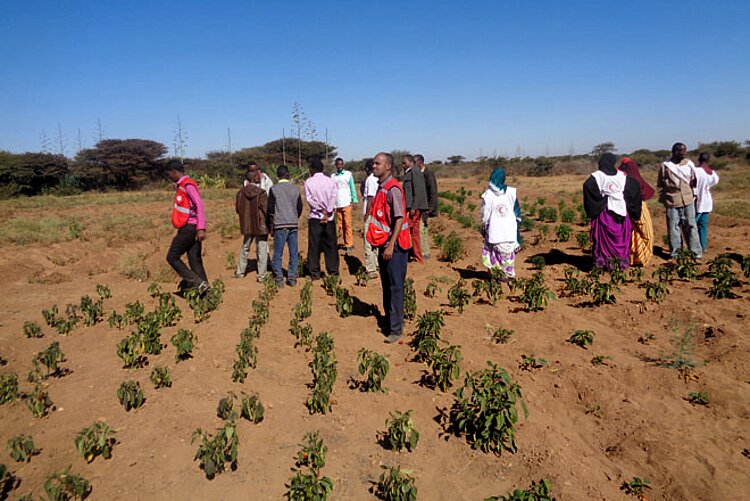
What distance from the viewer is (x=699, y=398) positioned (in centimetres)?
395

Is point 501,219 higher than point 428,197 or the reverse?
the reverse

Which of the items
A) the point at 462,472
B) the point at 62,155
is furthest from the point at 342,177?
the point at 62,155

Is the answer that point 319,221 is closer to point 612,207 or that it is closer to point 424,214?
point 424,214

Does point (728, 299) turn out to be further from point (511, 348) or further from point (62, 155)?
point (62, 155)

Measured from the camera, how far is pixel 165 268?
30.0 ft

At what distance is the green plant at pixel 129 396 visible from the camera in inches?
153

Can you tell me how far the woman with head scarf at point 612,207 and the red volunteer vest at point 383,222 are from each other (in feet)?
11.7

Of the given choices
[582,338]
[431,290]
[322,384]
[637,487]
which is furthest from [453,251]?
[637,487]

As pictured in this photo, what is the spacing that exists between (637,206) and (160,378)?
664 centimetres

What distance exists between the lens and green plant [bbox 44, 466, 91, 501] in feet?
9.17

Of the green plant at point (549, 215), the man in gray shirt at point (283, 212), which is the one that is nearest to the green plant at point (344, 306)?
the man in gray shirt at point (283, 212)

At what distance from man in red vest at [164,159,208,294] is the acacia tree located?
27694 millimetres

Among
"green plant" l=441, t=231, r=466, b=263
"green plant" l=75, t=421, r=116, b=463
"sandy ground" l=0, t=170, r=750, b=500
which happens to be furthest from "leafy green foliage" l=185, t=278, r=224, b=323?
"green plant" l=441, t=231, r=466, b=263

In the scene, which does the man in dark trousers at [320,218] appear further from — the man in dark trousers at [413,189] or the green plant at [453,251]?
the green plant at [453,251]
